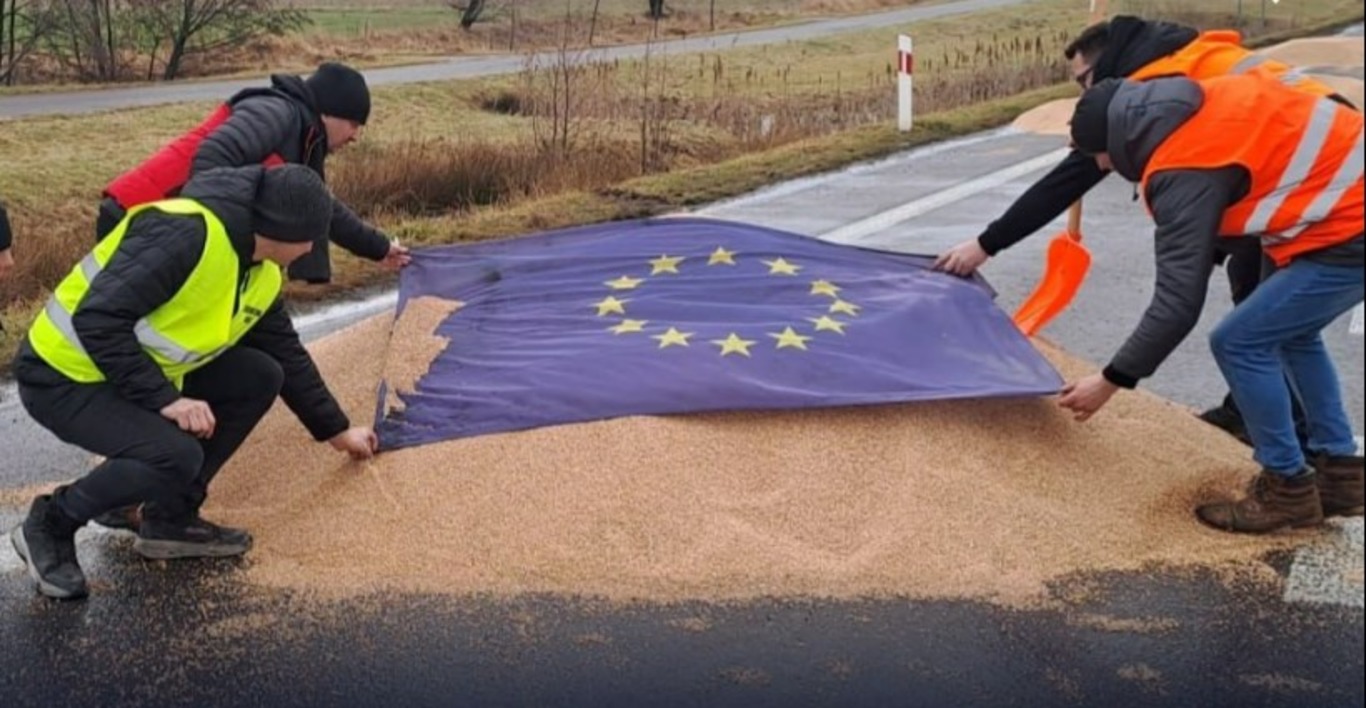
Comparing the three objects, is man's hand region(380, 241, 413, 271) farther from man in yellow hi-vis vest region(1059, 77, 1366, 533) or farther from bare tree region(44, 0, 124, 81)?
bare tree region(44, 0, 124, 81)

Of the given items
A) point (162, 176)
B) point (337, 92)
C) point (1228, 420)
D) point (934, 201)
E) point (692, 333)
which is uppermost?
point (337, 92)

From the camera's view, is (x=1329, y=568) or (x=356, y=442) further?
(x=356, y=442)

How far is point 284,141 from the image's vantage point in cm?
466

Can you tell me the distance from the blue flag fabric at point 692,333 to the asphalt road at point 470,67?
6452mm

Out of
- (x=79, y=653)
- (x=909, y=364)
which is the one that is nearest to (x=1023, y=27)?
(x=909, y=364)

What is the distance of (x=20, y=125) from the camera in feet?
46.0

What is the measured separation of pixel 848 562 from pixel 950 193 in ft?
23.1

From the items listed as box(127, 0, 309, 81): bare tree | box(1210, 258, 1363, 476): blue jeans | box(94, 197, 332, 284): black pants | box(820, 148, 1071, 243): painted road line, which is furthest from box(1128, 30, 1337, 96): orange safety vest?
box(127, 0, 309, 81): bare tree

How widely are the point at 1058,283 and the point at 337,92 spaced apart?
299 cm

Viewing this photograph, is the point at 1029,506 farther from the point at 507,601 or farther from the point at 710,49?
the point at 710,49

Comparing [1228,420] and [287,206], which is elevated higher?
[287,206]

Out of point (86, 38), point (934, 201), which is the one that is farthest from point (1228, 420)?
point (86, 38)

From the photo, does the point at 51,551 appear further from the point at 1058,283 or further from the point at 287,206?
the point at 1058,283

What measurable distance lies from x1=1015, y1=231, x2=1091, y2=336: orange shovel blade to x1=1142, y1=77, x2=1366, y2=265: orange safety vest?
2.24 metres
